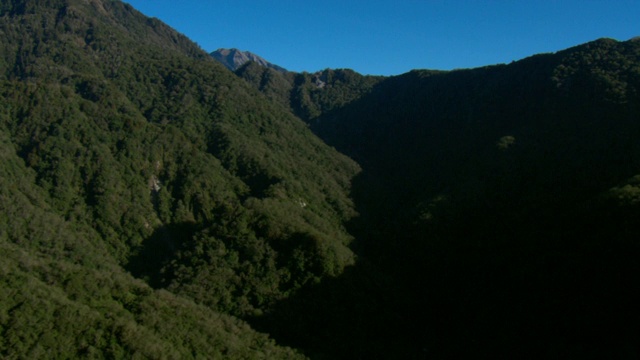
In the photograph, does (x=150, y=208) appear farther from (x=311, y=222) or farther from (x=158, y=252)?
(x=311, y=222)

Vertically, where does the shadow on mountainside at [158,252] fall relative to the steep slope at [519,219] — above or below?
below

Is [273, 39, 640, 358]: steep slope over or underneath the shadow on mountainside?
over

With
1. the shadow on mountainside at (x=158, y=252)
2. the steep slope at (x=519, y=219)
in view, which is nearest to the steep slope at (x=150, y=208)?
the shadow on mountainside at (x=158, y=252)

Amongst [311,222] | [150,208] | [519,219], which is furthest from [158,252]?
[519,219]

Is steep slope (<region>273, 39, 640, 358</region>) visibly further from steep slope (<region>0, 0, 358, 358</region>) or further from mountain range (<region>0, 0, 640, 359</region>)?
steep slope (<region>0, 0, 358, 358</region>)

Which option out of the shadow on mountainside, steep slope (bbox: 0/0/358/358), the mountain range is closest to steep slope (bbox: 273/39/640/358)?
the mountain range

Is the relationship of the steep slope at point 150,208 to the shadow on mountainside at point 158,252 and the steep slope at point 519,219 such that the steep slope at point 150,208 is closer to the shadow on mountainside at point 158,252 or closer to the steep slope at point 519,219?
the shadow on mountainside at point 158,252
